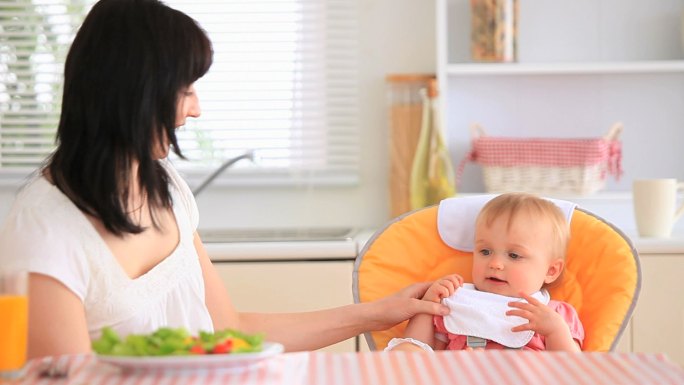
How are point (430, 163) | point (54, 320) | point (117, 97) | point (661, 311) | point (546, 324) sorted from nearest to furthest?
point (54, 320), point (117, 97), point (546, 324), point (661, 311), point (430, 163)

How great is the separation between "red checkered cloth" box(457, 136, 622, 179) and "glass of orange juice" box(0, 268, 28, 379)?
2.23 metres

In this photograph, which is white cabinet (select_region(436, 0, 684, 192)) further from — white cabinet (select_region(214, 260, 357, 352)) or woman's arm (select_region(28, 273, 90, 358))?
woman's arm (select_region(28, 273, 90, 358))

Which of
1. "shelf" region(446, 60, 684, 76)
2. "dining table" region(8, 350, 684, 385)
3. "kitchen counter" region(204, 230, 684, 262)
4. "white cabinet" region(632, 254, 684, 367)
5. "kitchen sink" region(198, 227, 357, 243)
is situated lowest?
"white cabinet" region(632, 254, 684, 367)

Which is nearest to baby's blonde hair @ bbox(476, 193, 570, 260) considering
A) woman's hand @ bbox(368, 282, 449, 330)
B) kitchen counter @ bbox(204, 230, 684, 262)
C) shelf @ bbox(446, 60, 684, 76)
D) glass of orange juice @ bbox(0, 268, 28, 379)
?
woman's hand @ bbox(368, 282, 449, 330)

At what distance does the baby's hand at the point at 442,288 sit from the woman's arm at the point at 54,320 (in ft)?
2.29

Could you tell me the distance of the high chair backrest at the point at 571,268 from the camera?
1.96 meters

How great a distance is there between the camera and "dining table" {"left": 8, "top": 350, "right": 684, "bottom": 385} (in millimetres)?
1228

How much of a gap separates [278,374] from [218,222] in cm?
238

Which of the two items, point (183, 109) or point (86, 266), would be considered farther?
point (183, 109)

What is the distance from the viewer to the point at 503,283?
2.08 m

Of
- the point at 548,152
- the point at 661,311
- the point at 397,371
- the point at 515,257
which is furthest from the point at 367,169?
the point at 397,371

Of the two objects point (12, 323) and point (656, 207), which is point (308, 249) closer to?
point (656, 207)

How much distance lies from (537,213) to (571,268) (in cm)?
14

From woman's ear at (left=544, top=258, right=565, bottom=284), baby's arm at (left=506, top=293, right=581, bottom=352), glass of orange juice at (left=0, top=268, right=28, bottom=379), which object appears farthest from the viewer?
woman's ear at (left=544, top=258, right=565, bottom=284)
